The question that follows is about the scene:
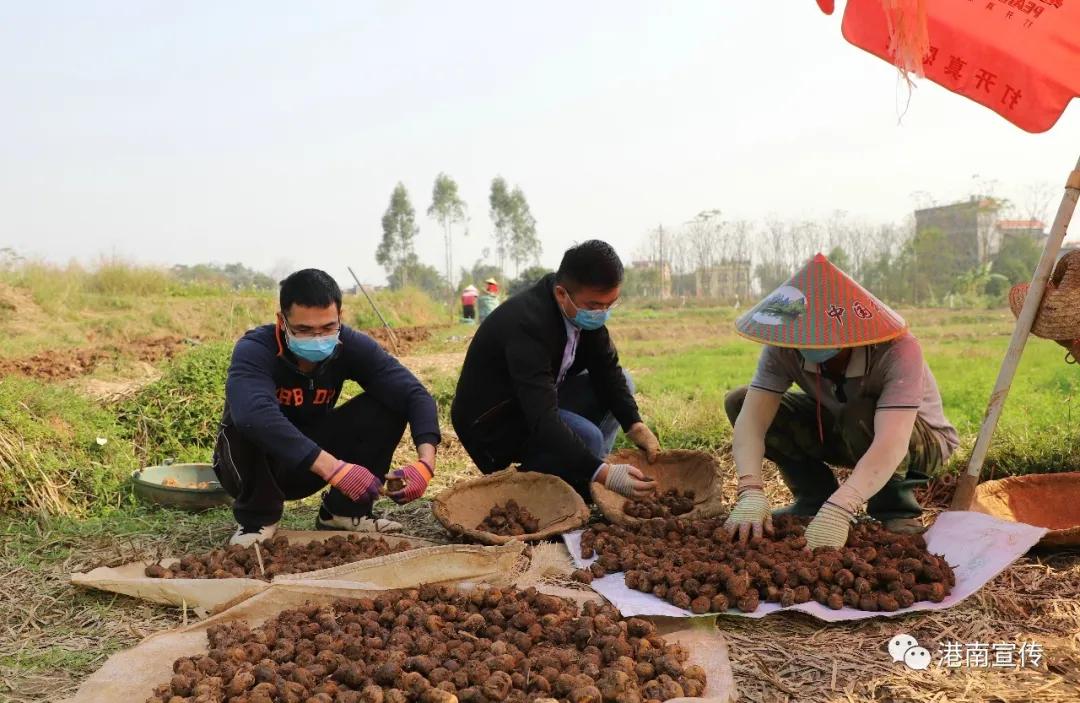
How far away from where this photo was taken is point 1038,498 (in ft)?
13.5

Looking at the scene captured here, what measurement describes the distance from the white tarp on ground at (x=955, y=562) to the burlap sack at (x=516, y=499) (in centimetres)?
32

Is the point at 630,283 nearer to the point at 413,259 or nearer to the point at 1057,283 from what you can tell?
the point at 413,259

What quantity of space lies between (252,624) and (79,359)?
8469 mm

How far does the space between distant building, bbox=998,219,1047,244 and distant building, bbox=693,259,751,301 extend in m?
9.58

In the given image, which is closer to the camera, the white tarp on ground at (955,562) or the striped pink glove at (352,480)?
the white tarp on ground at (955,562)

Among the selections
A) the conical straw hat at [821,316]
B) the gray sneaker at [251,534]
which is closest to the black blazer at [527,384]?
the conical straw hat at [821,316]

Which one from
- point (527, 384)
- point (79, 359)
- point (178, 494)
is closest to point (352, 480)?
point (527, 384)

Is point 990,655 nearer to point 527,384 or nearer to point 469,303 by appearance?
point 527,384

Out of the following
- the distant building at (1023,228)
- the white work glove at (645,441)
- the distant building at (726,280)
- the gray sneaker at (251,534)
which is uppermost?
the distant building at (1023,228)

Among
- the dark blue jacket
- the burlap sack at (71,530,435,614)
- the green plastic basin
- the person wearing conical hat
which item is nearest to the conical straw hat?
the person wearing conical hat

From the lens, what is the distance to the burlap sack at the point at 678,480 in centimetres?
404

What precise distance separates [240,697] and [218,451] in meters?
1.79

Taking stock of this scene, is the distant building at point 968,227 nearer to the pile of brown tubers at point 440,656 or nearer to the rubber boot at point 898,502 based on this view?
the rubber boot at point 898,502

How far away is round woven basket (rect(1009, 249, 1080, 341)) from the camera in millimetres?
3701
